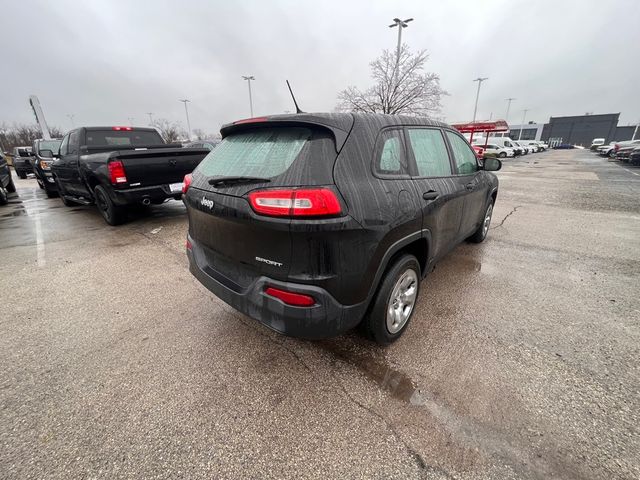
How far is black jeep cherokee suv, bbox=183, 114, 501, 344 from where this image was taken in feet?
5.51

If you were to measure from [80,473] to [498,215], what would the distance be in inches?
301

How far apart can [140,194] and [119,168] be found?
504mm

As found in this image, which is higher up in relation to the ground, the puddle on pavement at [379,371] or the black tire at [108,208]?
the black tire at [108,208]

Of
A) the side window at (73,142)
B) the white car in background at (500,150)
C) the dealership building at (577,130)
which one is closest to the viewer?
the side window at (73,142)

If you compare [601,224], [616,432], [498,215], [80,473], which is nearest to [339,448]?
[80,473]

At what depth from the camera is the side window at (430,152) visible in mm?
2461

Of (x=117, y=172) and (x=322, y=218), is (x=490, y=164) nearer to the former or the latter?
(x=322, y=218)

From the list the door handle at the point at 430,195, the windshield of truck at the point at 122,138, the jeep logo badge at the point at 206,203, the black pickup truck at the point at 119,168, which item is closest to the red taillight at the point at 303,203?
the jeep logo badge at the point at 206,203

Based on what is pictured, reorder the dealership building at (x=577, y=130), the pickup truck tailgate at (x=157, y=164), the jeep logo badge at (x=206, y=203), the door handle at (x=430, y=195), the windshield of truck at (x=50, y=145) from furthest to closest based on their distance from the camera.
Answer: the dealership building at (x=577, y=130) → the windshield of truck at (x=50, y=145) → the pickup truck tailgate at (x=157, y=164) → the door handle at (x=430, y=195) → the jeep logo badge at (x=206, y=203)

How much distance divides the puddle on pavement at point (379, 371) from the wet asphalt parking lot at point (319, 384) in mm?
15

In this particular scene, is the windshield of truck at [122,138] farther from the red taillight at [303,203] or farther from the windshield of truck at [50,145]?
the windshield of truck at [50,145]

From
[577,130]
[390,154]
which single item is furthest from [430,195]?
[577,130]

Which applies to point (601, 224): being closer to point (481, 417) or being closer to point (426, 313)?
point (426, 313)

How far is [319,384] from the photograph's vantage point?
81.0 inches
